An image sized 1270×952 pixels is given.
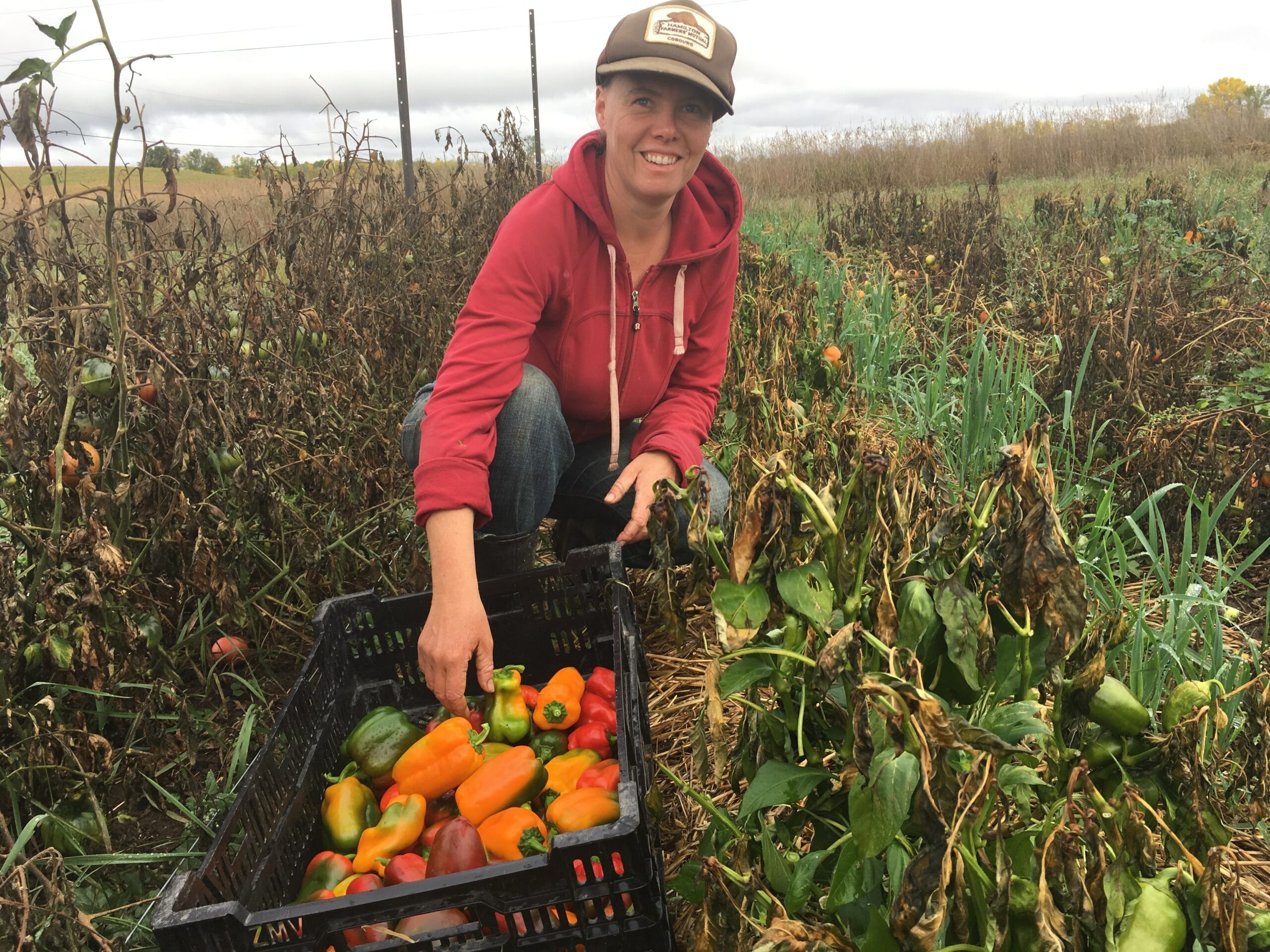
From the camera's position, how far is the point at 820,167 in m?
13.6

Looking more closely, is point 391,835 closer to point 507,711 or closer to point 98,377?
point 507,711

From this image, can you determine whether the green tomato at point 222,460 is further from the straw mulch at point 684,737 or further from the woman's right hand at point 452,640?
the straw mulch at point 684,737

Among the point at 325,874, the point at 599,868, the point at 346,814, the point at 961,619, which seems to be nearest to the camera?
the point at 961,619

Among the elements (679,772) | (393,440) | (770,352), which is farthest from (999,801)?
(770,352)

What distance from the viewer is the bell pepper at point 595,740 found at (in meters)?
1.79

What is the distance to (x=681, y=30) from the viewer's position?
1749 millimetres

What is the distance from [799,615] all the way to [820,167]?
1380 centimetres

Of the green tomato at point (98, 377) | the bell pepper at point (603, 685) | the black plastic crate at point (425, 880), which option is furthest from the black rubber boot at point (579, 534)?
the green tomato at point (98, 377)

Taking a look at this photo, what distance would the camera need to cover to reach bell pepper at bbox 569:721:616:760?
1.79 meters

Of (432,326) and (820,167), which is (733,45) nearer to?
(432,326)

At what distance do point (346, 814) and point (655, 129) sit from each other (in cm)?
146

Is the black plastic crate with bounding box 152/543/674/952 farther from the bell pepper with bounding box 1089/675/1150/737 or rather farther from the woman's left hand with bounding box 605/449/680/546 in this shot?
the bell pepper with bounding box 1089/675/1150/737

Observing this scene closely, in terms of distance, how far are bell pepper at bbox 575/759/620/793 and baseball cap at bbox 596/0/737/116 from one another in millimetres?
1326

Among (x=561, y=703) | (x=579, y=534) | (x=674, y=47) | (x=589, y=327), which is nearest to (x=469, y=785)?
(x=561, y=703)
